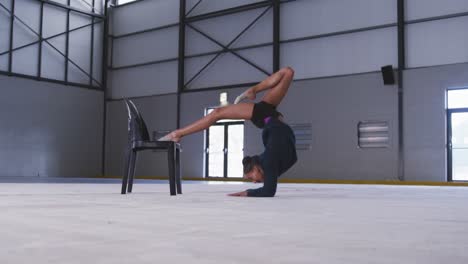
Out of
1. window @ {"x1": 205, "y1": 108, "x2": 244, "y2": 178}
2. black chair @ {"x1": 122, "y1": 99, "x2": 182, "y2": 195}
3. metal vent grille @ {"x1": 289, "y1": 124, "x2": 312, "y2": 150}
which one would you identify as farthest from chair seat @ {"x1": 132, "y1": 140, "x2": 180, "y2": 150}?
window @ {"x1": 205, "y1": 108, "x2": 244, "y2": 178}

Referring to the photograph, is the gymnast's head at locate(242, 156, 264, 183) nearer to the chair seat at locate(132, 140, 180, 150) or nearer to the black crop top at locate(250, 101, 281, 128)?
the black crop top at locate(250, 101, 281, 128)

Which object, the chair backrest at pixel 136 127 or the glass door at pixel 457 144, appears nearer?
the chair backrest at pixel 136 127

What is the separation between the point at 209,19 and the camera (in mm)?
16625

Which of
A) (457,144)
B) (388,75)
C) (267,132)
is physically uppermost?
(388,75)

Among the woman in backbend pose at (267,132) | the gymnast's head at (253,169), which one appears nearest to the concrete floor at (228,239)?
the woman in backbend pose at (267,132)

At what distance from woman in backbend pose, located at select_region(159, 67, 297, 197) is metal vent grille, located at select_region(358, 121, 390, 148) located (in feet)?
30.3

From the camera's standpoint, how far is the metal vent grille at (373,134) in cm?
1301

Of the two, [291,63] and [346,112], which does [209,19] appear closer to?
[291,63]

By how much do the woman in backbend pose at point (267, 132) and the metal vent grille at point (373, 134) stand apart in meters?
9.24

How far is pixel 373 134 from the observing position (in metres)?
13.2

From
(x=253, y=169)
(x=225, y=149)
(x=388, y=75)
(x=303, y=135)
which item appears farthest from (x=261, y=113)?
(x=225, y=149)

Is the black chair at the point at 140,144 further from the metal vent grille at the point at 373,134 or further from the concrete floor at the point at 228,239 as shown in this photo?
the metal vent grille at the point at 373,134

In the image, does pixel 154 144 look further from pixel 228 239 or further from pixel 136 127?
pixel 228 239

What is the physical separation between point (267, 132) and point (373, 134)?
9538 mm
